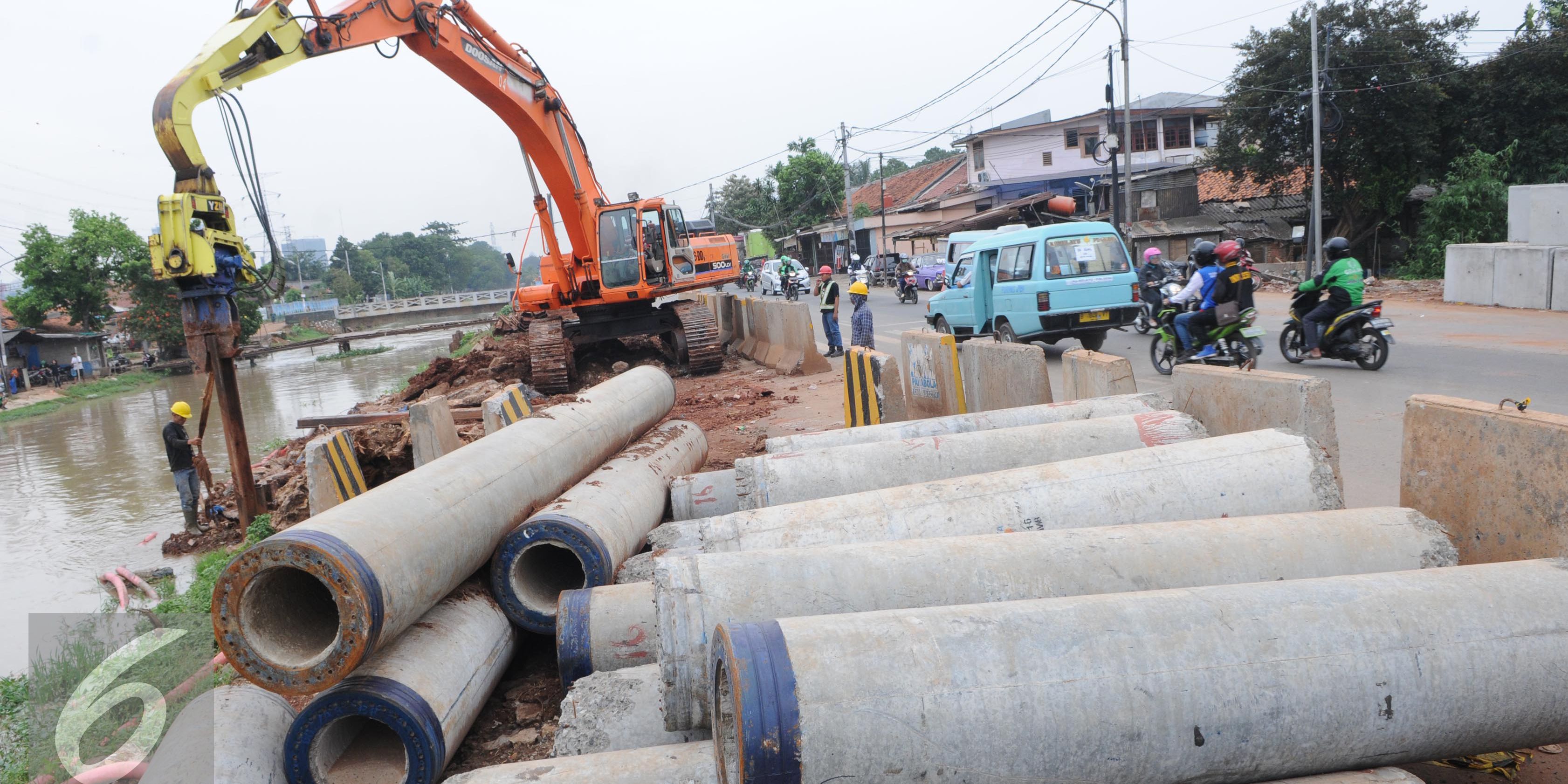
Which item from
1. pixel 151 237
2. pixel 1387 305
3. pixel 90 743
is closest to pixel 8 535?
pixel 151 237

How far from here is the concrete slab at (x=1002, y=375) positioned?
7.07 meters

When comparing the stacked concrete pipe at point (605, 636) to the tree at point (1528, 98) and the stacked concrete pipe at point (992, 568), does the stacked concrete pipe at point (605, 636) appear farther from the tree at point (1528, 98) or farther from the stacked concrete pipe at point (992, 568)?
the tree at point (1528, 98)

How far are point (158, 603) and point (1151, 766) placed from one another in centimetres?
926

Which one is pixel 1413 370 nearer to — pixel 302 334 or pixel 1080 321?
pixel 1080 321

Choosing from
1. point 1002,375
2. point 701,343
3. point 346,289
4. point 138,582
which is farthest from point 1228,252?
point 346,289

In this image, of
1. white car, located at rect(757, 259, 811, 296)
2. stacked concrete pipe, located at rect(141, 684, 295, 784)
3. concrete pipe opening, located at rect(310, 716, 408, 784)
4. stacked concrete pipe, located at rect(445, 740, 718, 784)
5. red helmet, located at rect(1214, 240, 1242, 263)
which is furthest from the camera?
white car, located at rect(757, 259, 811, 296)

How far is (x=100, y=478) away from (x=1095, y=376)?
1778 centimetres

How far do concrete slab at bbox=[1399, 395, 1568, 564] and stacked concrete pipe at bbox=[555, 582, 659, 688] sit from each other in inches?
135

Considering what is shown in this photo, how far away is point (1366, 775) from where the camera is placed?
2.59 m

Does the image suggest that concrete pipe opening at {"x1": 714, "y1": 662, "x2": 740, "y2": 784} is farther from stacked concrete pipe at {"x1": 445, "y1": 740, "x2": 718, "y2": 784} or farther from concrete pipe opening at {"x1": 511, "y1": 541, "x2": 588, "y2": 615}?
concrete pipe opening at {"x1": 511, "y1": 541, "x2": 588, "y2": 615}

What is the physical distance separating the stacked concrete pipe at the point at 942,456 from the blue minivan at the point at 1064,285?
26.0 ft

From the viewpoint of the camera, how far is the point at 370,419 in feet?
36.6

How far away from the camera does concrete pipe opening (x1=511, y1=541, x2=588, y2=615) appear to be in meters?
5.24

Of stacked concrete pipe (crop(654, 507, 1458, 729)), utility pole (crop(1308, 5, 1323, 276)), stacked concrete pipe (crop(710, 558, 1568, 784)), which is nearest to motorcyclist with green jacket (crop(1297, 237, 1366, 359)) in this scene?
stacked concrete pipe (crop(654, 507, 1458, 729))
